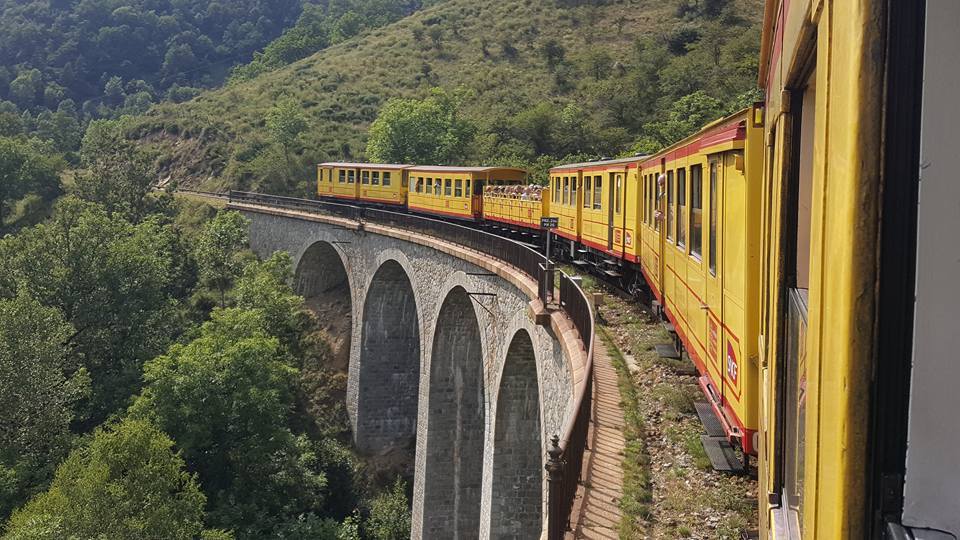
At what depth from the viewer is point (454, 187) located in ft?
92.1

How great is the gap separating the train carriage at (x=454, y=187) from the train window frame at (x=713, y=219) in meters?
19.6

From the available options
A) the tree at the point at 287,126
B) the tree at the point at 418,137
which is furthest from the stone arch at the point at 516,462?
the tree at the point at 287,126

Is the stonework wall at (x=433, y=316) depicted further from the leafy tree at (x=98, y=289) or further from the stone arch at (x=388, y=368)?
the leafy tree at (x=98, y=289)

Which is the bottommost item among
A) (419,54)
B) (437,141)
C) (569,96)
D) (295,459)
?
(295,459)

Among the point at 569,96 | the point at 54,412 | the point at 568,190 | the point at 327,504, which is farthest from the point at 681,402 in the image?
the point at 569,96

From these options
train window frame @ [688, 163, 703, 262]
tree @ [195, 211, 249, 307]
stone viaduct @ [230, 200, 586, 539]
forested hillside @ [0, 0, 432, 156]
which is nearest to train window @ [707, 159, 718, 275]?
train window frame @ [688, 163, 703, 262]

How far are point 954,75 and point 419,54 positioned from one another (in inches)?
3170

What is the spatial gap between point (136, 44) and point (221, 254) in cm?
11044

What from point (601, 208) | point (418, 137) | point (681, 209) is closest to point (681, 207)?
point (681, 209)

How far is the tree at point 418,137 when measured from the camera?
4934 cm

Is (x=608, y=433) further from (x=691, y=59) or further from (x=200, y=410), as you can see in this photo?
(x=691, y=59)

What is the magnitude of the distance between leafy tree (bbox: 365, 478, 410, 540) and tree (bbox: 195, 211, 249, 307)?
15369mm

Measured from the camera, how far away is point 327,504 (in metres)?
27.8

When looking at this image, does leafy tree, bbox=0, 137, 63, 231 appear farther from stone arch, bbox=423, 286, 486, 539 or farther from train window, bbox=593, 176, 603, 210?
train window, bbox=593, 176, 603, 210
